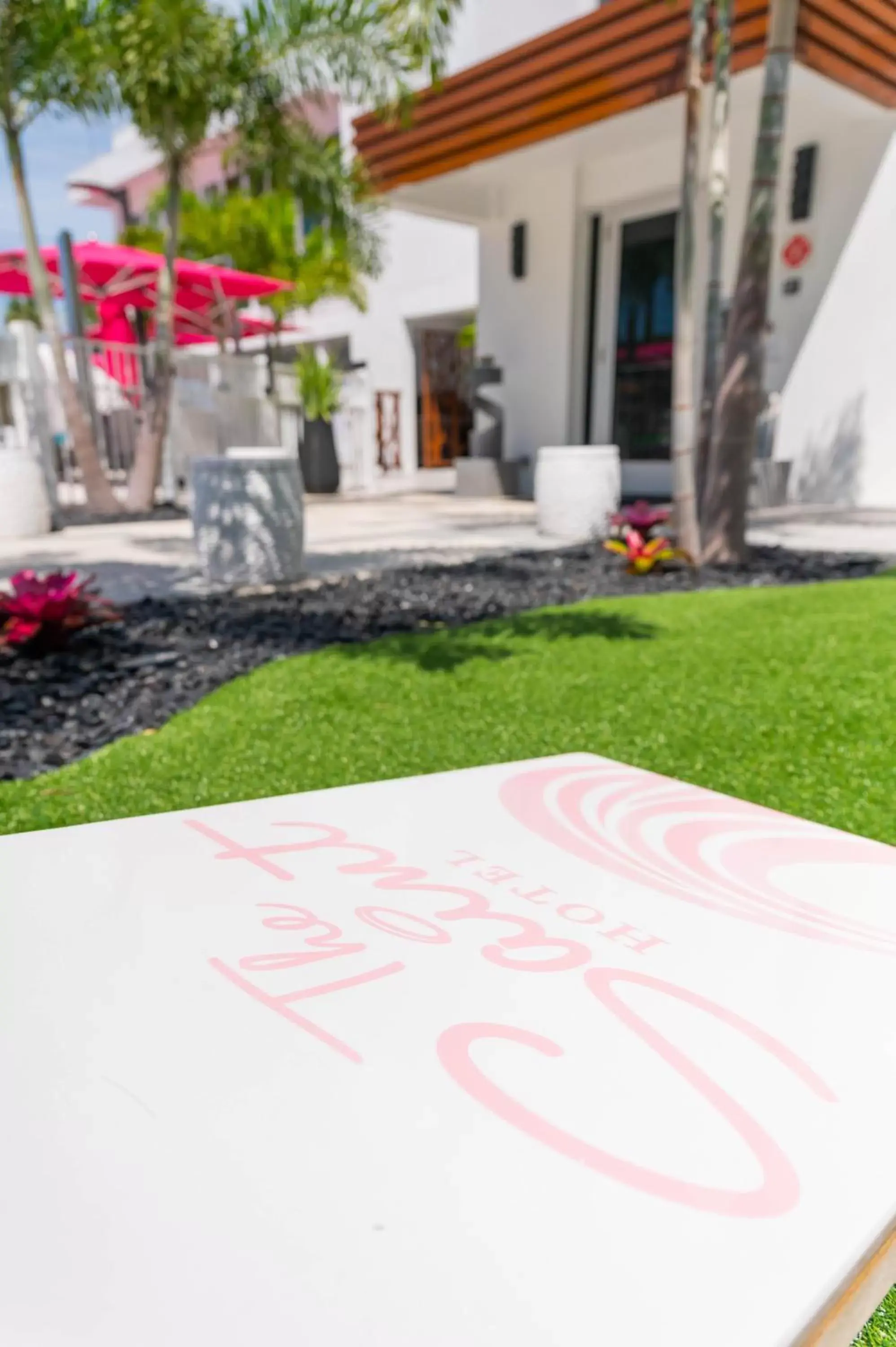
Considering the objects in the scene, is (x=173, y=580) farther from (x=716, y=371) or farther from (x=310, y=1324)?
(x=310, y=1324)

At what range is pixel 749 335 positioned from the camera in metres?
5.77

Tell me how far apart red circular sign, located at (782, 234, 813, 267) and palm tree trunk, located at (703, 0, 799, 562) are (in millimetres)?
4578

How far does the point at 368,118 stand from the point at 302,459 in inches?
190

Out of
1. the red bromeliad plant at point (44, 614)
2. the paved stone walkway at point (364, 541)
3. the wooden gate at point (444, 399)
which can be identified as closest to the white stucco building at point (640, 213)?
the paved stone walkway at point (364, 541)

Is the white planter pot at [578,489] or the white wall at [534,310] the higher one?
the white wall at [534,310]

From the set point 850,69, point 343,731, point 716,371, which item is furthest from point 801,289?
point 343,731

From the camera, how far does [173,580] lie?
19.8ft

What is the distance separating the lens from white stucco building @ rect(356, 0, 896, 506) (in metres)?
8.59

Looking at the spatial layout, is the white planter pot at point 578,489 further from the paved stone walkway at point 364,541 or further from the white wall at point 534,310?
the white wall at point 534,310

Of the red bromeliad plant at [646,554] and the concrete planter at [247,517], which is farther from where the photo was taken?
the red bromeliad plant at [646,554]

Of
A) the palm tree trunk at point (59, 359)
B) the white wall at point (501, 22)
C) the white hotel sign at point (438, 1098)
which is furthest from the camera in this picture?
the white wall at point (501, 22)

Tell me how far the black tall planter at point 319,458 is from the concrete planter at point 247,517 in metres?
8.37

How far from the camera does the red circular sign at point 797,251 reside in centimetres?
1006

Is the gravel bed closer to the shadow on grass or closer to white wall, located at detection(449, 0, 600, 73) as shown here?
the shadow on grass
